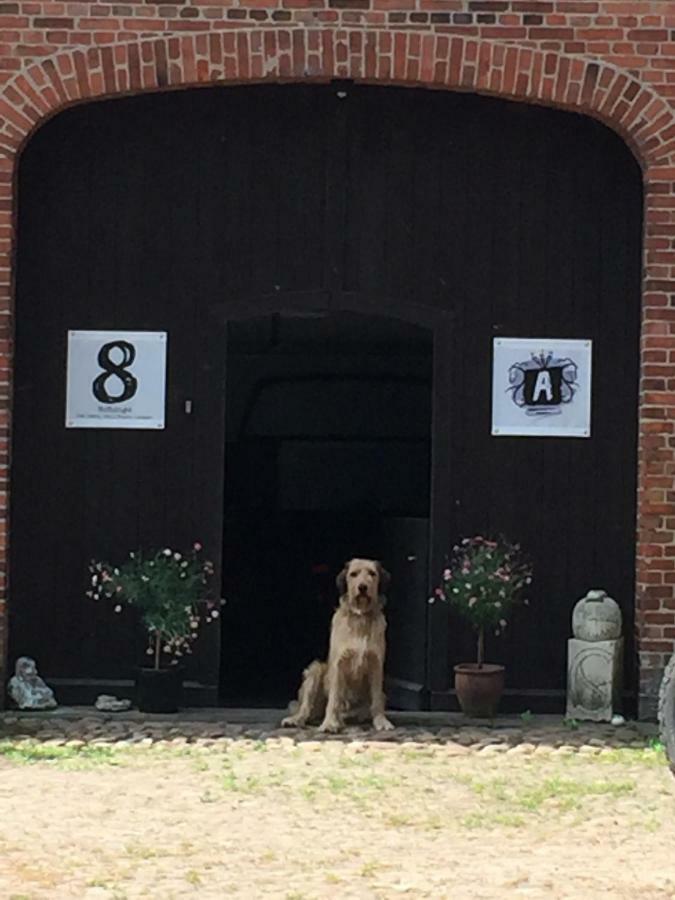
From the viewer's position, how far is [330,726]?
37.6 ft

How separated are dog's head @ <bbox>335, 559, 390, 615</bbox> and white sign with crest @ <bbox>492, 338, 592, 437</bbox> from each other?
1.40 m

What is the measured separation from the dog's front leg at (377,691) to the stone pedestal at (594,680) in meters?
1.15

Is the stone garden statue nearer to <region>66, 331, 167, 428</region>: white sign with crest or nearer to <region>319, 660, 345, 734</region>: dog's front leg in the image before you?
<region>319, 660, 345, 734</region>: dog's front leg

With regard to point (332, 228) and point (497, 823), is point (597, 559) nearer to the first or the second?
point (332, 228)

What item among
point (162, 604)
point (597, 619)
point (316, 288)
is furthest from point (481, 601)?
point (316, 288)

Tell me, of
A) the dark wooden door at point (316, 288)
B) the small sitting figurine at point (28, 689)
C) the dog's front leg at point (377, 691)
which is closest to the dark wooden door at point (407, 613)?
the dark wooden door at point (316, 288)

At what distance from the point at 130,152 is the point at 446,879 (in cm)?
647

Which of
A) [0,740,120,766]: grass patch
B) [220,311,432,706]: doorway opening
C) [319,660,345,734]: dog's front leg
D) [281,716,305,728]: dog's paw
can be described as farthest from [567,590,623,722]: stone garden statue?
[0,740,120,766]: grass patch

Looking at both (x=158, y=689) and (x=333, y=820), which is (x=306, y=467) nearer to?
(x=158, y=689)

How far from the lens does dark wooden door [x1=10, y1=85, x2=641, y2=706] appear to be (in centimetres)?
1242

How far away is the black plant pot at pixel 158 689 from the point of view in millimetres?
11938

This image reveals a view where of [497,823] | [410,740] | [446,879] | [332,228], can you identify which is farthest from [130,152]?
[446,879]

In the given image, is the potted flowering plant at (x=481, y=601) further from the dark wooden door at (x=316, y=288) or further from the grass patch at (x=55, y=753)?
the grass patch at (x=55, y=753)

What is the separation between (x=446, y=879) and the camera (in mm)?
7160
